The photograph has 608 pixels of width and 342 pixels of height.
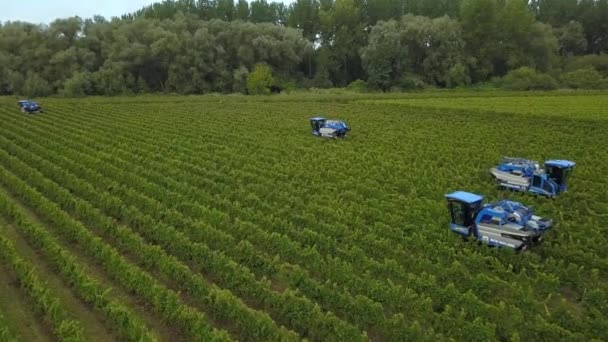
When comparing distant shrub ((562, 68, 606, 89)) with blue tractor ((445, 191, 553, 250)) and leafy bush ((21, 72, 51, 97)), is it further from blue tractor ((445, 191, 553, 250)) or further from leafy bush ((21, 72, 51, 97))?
leafy bush ((21, 72, 51, 97))

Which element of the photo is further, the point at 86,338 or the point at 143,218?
the point at 143,218

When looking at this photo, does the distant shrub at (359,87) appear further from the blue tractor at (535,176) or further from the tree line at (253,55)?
the blue tractor at (535,176)

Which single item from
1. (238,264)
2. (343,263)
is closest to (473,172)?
(343,263)

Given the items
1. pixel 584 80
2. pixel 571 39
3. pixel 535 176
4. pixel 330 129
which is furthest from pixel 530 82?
pixel 535 176

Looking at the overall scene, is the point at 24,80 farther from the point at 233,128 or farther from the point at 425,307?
the point at 425,307

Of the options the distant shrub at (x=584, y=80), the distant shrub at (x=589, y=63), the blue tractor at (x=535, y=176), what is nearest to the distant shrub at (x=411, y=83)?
the distant shrub at (x=584, y=80)

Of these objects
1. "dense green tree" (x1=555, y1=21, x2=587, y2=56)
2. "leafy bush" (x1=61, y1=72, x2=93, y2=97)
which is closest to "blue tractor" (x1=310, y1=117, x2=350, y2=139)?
"leafy bush" (x1=61, y1=72, x2=93, y2=97)
